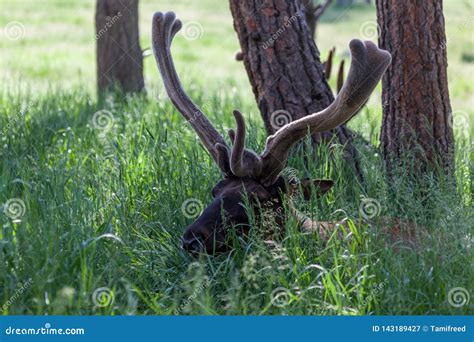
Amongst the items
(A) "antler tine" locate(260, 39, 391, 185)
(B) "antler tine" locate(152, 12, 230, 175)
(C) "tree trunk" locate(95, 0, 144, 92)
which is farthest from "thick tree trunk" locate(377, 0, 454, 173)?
(C) "tree trunk" locate(95, 0, 144, 92)

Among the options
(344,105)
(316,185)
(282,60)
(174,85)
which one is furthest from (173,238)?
(282,60)

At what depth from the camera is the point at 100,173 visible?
565cm

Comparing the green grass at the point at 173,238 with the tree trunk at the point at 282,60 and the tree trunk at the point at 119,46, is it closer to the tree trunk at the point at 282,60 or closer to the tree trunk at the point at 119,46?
the tree trunk at the point at 282,60

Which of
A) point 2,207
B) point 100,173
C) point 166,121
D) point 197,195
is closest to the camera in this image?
point 2,207

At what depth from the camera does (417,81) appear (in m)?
5.47

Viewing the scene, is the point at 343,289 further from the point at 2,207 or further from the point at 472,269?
the point at 2,207

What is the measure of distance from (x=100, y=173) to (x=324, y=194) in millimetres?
1602

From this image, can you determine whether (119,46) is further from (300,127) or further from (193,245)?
(193,245)

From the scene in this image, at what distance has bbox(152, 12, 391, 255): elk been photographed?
441 cm

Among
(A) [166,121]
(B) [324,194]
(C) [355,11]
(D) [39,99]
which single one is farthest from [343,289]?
(C) [355,11]

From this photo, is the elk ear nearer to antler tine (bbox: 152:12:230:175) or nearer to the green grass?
the green grass

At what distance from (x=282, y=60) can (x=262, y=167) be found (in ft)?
4.95

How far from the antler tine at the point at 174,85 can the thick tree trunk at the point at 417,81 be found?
1.25 metres

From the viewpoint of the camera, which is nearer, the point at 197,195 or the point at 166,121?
the point at 197,195
